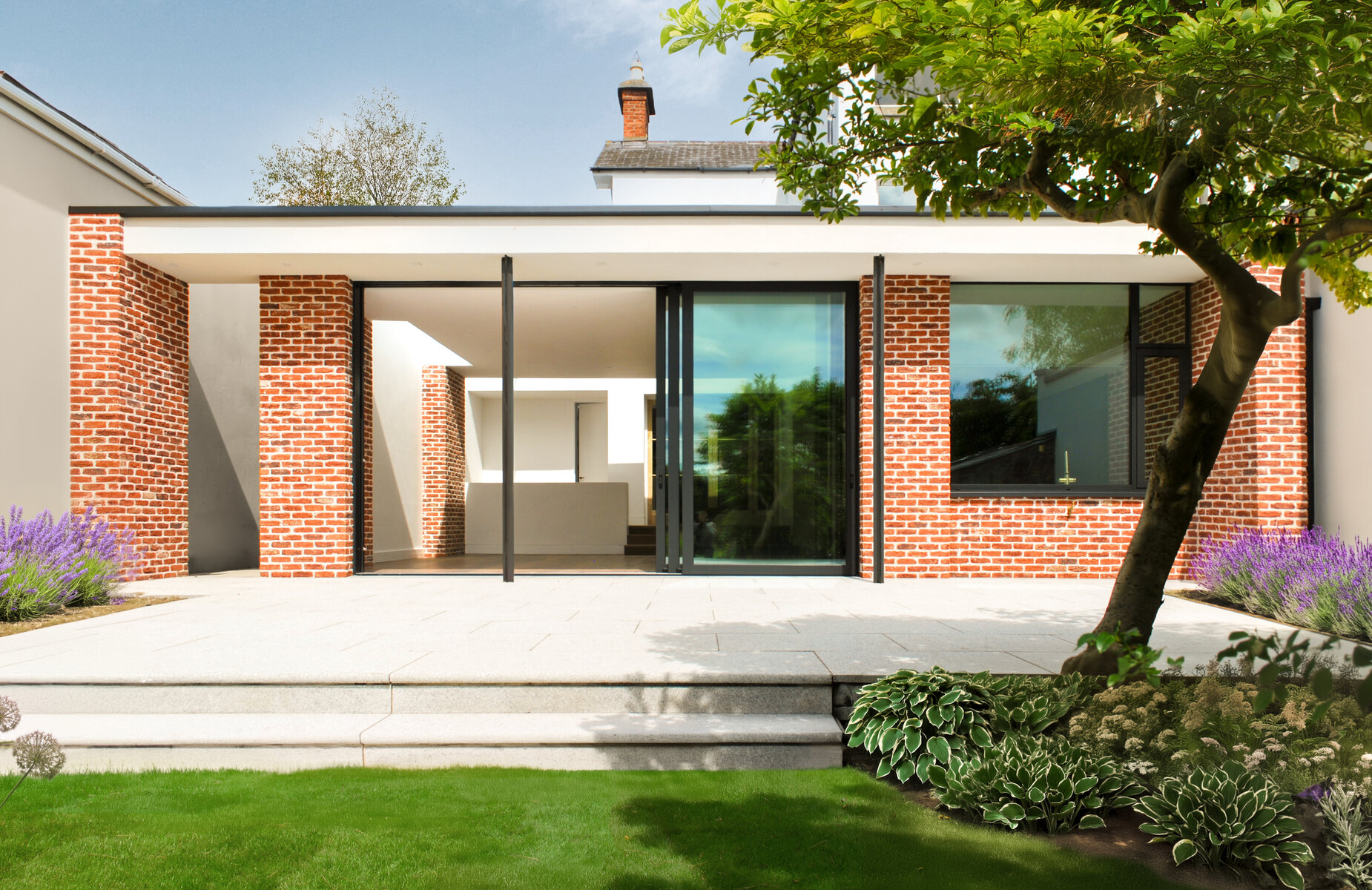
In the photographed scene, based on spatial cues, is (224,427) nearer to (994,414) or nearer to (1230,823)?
(994,414)

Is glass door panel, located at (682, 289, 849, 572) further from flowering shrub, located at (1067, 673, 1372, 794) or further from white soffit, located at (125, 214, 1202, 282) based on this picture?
flowering shrub, located at (1067, 673, 1372, 794)

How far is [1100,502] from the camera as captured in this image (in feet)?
22.9

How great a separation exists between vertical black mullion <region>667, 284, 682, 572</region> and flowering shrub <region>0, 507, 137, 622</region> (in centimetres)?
437

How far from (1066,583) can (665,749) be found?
5.08m

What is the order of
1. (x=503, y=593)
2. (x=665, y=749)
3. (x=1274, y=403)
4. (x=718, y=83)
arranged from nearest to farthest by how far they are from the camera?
(x=665, y=749) < (x=503, y=593) < (x=1274, y=403) < (x=718, y=83)

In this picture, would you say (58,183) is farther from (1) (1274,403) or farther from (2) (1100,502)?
(1) (1274,403)

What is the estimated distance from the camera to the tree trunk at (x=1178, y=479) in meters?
2.81

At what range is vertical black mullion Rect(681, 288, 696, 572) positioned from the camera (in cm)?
702

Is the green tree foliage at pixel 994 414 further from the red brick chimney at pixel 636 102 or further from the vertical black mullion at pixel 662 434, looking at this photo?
the red brick chimney at pixel 636 102

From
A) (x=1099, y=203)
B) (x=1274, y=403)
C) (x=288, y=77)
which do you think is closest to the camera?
(x=1099, y=203)

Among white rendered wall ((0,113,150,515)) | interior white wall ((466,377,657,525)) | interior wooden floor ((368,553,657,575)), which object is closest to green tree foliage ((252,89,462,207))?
interior white wall ((466,377,657,525))

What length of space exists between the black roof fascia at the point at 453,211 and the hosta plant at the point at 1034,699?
4297 mm

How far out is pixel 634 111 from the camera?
1795cm

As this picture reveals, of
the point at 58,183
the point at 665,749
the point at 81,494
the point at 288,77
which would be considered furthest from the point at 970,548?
the point at 288,77
